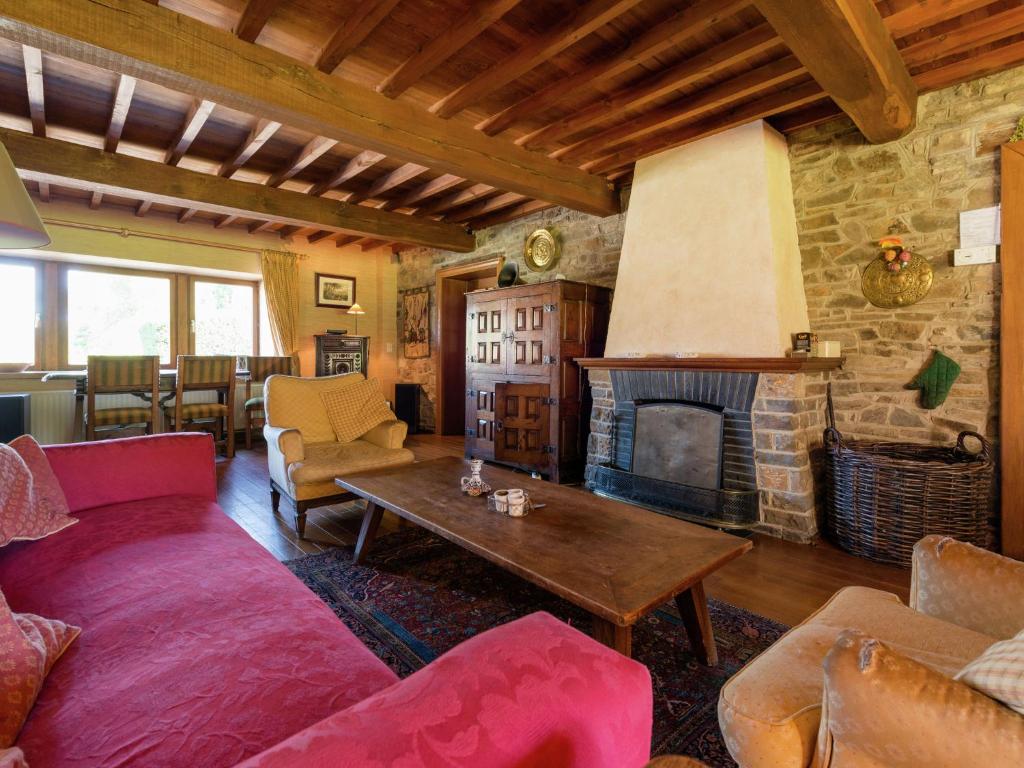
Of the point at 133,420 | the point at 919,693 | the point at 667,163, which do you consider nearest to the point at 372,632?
the point at 919,693

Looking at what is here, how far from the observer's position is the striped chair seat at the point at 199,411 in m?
4.84

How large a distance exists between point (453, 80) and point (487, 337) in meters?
2.34

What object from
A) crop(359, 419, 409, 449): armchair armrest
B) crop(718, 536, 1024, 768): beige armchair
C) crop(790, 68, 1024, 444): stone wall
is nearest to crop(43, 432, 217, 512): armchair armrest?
crop(359, 419, 409, 449): armchair armrest

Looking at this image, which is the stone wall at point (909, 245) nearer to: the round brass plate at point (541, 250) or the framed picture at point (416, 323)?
the round brass plate at point (541, 250)

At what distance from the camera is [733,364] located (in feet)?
9.83

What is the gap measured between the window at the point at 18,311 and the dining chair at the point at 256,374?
1942mm

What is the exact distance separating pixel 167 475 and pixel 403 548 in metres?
1.15

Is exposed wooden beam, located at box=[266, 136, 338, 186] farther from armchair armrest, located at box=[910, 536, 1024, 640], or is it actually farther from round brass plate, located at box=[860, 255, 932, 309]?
armchair armrest, located at box=[910, 536, 1024, 640]

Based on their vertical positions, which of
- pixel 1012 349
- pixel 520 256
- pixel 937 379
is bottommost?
pixel 937 379

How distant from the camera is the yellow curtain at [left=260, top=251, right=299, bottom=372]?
20.2ft

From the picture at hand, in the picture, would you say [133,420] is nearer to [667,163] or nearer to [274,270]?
[274,270]

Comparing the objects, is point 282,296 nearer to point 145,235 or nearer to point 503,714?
point 145,235

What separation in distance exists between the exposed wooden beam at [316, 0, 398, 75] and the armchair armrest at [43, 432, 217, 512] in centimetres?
193

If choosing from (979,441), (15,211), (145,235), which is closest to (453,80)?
(15,211)
